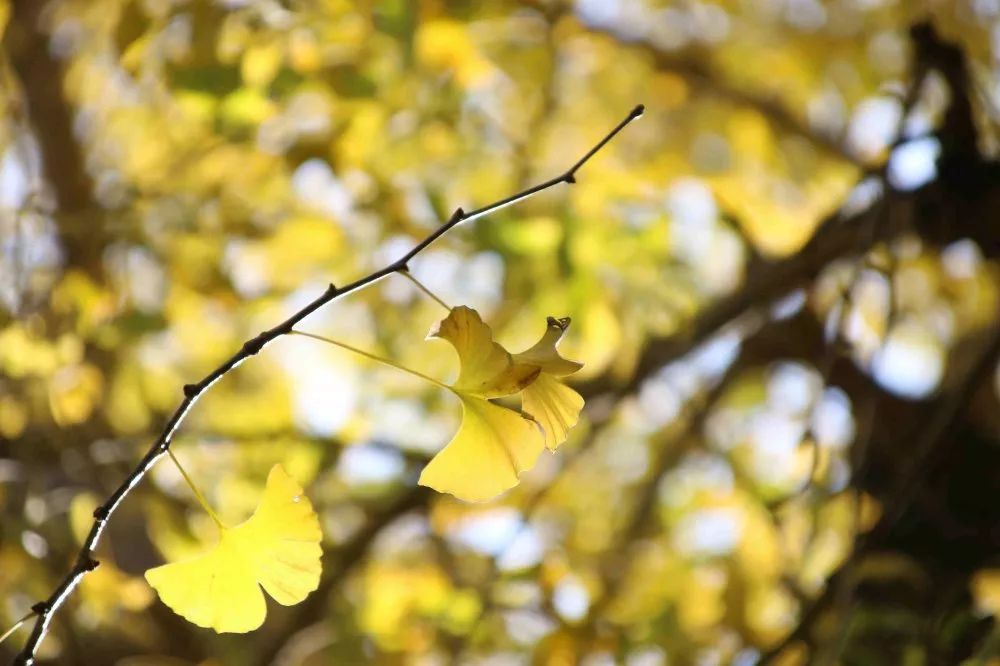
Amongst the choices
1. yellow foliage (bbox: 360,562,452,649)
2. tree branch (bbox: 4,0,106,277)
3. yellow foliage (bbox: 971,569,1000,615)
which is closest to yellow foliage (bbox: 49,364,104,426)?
tree branch (bbox: 4,0,106,277)

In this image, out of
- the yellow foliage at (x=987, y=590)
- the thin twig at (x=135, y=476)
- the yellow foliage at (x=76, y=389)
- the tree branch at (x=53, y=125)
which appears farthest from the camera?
the tree branch at (x=53, y=125)

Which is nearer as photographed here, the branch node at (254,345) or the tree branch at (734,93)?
the branch node at (254,345)

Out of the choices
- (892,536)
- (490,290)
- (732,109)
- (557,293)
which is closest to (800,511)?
(892,536)

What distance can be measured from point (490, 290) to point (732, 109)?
0.75 meters

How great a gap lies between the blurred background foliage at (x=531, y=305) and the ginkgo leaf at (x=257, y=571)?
51 centimetres

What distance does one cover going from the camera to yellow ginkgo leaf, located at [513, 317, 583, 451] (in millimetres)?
483

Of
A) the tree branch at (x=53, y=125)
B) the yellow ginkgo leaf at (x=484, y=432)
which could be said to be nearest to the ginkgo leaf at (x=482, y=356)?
the yellow ginkgo leaf at (x=484, y=432)

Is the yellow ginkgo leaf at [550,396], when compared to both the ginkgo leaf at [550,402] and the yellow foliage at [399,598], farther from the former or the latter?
the yellow foliage at [399,598]

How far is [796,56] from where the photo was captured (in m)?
1.98

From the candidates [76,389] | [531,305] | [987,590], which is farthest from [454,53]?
[987,590]

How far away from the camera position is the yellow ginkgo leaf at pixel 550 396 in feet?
1.59

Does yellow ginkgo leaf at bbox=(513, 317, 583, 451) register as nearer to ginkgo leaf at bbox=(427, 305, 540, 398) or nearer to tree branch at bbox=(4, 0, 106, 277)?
ginkgo leaf at bbox=(427, 305, 540, 398)

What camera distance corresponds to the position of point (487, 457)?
0.50 meters

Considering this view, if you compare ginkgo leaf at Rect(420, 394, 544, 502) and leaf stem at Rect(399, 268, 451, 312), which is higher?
leaf stem at Rect(399, 268, 451, 312)
